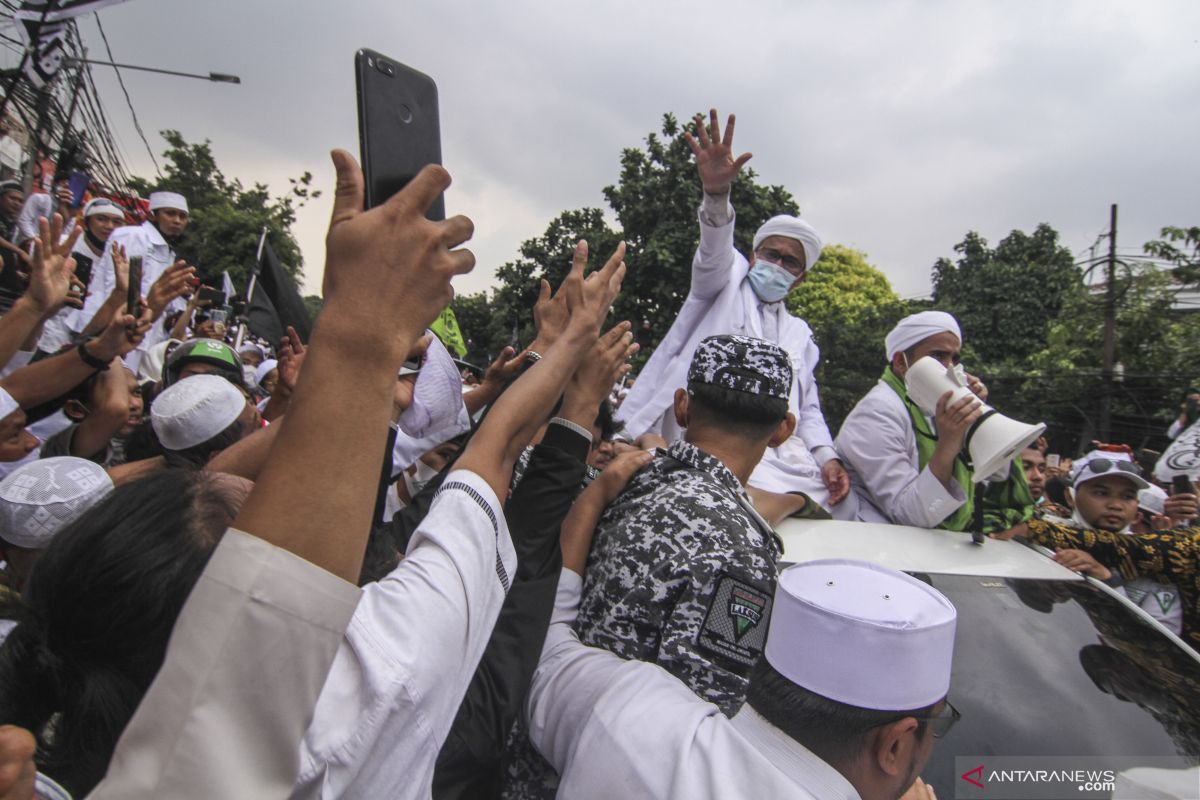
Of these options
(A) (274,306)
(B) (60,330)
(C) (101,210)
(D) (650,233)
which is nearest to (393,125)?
(B) (60,330)

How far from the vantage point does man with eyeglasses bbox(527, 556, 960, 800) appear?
1.18 meters

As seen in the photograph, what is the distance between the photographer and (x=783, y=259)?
136 inches

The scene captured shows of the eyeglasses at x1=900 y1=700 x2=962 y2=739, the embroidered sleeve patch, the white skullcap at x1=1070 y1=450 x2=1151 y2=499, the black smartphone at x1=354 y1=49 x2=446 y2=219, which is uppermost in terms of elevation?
the black smartphone at x1=354 y1=49 x2=446 y2=219

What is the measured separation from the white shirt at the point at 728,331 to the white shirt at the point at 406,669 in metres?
2.17

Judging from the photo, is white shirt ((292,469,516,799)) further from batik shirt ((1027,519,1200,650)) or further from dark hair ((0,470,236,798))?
batik shirt ((1027,519,1200,650))

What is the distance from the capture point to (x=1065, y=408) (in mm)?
15000

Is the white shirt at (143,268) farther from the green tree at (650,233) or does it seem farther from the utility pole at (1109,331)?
the utility pole at (1109,331)

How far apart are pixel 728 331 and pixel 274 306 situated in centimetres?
575

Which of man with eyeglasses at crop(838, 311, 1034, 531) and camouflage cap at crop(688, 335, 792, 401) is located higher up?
camouflage cap at crop(688, 335, 792, 401)

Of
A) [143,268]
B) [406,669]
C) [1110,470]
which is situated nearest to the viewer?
[406,669]

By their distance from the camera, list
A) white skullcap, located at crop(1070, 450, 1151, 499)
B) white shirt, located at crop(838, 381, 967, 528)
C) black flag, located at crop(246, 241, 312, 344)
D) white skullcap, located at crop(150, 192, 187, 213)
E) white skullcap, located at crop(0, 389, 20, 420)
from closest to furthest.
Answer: white skullcap, located at crop(0, 389, 20, 420) → white shirt, located at crop(838, 381, 967, 528) → white skullcap, located at crop(1070, 450, 1151, 499) → white skullcap, located at crop(150, 192, 187, 213) → black flag, located at crop(246, 241, 312, 344)

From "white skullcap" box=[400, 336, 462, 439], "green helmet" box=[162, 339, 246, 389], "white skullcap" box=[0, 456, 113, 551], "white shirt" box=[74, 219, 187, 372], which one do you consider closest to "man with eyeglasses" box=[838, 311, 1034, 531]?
"white skullcap" box=[400, 336, 462, 439]

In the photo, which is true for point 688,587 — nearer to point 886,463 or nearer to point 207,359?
point 886,463

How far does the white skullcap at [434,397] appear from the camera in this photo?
9.96 feet
